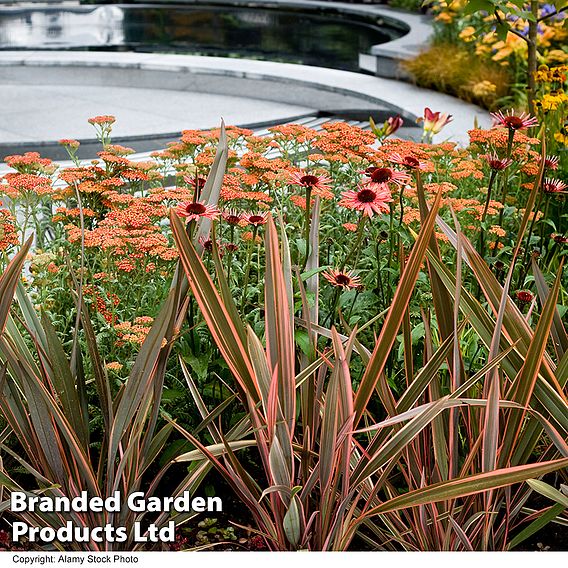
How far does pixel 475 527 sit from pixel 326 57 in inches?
331

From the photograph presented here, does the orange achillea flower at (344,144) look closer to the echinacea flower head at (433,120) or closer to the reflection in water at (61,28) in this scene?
the echinacea flower head at (433,120)

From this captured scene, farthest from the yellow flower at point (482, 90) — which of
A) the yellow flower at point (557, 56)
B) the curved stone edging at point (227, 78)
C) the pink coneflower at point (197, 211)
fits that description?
the pink coneflower at point (197, 211)

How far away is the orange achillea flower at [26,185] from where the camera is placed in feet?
7.36

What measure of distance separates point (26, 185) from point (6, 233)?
0.51ft

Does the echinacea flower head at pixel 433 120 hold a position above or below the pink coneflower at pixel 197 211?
below

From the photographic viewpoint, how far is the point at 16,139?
236 inches

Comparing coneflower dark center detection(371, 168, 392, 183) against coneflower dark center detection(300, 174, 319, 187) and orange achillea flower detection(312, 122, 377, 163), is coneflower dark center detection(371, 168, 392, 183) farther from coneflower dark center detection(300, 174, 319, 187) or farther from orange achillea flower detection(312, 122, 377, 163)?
orange achillea flower detection(312, 122, 377, 163)

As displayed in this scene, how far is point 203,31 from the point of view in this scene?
1156cm

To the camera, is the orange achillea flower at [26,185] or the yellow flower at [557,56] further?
the yellow flower at [557,56]

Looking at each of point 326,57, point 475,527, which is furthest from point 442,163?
point 326,57

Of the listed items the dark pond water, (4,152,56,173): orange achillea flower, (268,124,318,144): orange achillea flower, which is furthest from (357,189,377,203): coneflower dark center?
the dark pond water

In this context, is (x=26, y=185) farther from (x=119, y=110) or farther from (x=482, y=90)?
(x=119, y=110)

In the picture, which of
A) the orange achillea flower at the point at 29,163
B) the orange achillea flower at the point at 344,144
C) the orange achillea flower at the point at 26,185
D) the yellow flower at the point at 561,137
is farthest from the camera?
the yellow flower at the point at 561,137

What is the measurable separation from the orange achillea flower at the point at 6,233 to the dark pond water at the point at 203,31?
6997mm
